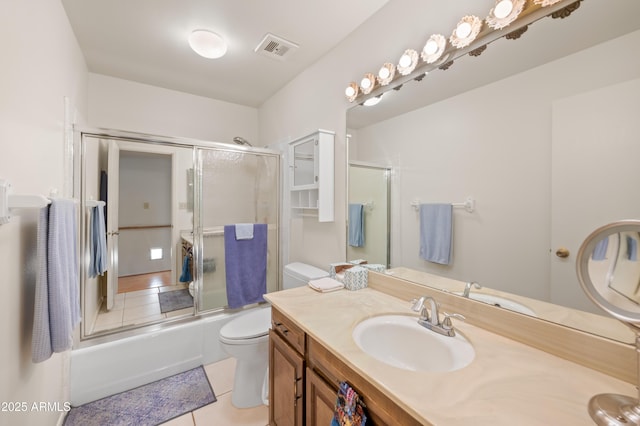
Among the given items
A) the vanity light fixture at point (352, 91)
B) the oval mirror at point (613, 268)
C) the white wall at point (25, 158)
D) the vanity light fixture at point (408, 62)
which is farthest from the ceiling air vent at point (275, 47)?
the oval mirror at point (613, 268)

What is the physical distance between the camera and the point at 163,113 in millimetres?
2787

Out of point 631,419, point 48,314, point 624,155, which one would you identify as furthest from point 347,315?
point 48,314

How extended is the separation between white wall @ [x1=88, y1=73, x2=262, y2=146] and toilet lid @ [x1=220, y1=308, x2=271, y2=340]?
209 cm

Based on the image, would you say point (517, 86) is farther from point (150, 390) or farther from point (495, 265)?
point (150, 390)

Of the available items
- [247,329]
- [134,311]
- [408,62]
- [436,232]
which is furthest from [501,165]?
[134,311]

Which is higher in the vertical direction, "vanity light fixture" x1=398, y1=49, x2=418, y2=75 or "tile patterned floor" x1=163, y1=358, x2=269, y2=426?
"vanity light fixture" x1=398, y1=49, x2=418, y2=75

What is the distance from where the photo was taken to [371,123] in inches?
68.1

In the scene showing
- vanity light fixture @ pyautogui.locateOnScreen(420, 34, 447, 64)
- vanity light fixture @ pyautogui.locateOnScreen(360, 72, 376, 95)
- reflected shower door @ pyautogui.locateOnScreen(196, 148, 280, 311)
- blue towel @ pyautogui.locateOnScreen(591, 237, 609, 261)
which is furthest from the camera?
reflected shower door @ pyautogui.locateOnScreen(196, 148, 280, 311)

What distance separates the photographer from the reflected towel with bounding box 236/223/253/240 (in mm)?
2438

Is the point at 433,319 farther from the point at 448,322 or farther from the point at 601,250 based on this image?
the point at 601,250

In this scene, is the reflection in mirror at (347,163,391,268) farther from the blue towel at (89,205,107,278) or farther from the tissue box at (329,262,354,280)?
the blue towel at (89,205,107,278)

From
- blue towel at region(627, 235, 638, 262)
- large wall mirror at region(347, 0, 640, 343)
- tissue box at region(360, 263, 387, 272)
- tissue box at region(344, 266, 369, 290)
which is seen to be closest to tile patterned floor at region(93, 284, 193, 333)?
tissue box at region(344, 266, 369, 290)

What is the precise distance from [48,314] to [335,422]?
1.19 metres

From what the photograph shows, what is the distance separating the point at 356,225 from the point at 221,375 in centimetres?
160
